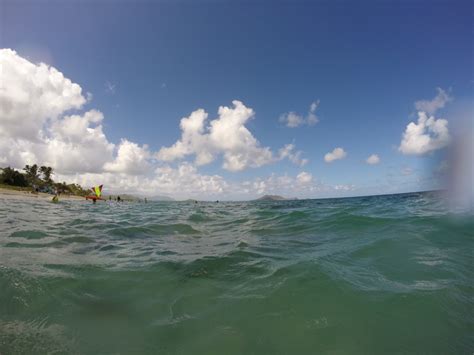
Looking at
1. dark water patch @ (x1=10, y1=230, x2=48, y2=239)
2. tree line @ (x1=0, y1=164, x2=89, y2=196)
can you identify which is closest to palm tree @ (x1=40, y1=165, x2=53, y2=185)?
tree line @ (x1=0, y1=164, x2=89, y2=196)

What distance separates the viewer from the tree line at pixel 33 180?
3002 inches

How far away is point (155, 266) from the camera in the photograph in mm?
6867

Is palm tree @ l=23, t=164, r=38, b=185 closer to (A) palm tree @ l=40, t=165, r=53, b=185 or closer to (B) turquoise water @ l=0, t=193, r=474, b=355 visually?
(A) palm tree @ l=40, t=165, r=53, b=185

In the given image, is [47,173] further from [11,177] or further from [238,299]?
[238,299]

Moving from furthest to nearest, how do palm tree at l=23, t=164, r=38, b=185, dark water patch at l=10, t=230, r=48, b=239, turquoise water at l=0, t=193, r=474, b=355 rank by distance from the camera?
palm tree at l=23, t=164, r=38, b=185 → dark water patch at l=10, t=230, r=48, b=239 → turquoise water at l=0, t=193, r=474, b=355

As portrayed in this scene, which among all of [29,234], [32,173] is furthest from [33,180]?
[29,234]

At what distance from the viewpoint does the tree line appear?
250ft

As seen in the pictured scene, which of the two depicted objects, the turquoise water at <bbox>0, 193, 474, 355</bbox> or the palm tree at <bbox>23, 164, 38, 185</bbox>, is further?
the palm tree at <bbox>23, 164, 38, 185</bbox>

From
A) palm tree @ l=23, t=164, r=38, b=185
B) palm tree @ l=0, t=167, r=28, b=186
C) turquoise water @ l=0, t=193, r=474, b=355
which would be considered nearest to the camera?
turquoise water @ l=0, t=193, r=474, b=355

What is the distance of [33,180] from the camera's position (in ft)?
303

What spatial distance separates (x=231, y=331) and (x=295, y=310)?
4.22 feet

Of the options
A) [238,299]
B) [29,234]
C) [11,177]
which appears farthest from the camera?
[11,177]

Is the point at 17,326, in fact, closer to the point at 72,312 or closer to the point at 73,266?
the point at 72,312

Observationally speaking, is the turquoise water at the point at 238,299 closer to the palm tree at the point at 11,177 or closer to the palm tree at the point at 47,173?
the palm tree at the point at 11,177
